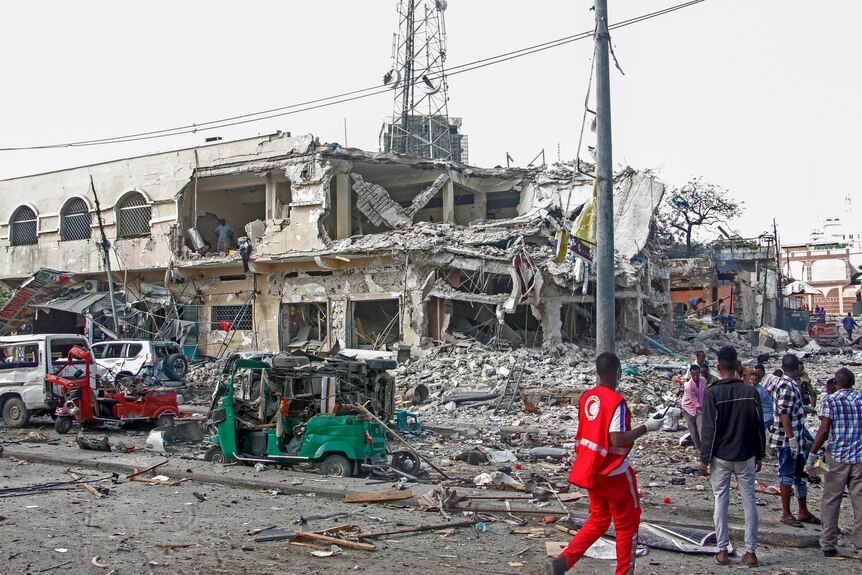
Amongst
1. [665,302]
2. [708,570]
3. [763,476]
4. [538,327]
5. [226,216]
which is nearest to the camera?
[708,570]

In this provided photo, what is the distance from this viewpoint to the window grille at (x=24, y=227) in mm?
28675

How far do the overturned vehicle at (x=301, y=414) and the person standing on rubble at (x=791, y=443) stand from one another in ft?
14.6

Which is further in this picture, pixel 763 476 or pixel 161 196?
pixel 161 196

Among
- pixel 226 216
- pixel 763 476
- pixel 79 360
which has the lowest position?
pixel 763 476

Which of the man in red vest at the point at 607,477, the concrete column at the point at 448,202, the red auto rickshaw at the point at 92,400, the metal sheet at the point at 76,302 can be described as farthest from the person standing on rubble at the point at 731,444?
the metal sheet at the point at 76,302

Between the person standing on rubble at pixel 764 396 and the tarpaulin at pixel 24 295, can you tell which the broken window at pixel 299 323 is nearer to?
the tarpaulin at pixel 24 295

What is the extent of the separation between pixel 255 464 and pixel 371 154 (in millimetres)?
14821

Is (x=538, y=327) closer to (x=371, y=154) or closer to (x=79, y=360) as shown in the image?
(x=371, y=154)

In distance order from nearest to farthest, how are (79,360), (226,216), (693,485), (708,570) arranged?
(708,570)
(693,485)
(79,360)
(226,216)

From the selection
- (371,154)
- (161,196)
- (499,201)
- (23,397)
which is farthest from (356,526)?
(161,196)

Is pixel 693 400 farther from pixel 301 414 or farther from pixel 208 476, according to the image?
pixel 208 476

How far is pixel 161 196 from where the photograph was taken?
25484 millimetres

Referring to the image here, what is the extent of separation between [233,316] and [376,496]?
18104mm

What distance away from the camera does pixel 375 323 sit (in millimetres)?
23344
